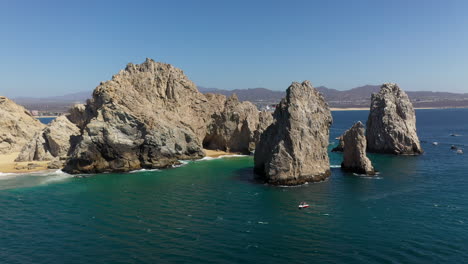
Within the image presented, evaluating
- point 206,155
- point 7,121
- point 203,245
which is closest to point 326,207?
point 203,245

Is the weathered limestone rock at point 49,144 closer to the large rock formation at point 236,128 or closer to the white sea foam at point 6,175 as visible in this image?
the white sea foam at point 6,175

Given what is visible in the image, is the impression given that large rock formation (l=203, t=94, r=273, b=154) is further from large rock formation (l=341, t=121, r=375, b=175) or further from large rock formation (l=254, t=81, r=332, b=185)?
large rock formation (l=341, t=121, r=375, b=175)

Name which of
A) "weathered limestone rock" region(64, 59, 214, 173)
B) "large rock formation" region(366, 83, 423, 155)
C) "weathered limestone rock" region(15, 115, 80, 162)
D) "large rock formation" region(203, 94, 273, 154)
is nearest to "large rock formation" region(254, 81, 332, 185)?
"weathered limestone rock" region(64, 59, 214, 173)

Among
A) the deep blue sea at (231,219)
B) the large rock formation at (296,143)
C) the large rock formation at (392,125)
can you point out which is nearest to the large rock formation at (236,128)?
the large rock formation at (296,143)

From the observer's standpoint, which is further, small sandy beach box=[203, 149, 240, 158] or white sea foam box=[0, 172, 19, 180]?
small sandy beach box=[203, 149, 240, 158]

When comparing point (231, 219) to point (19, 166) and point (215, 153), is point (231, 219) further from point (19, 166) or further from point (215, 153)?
point (19, 166)

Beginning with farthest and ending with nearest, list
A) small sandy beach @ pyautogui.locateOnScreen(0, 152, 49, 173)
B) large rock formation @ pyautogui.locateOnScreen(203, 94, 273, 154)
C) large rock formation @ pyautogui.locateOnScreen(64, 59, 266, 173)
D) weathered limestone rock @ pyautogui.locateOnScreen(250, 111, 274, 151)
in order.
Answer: large rock formation @ pyautogui.locateOnScreen(203, 94, 273, 154)
weathered limestone rock @ pyautogui.locateOnScreen(250, 111, 274, 151)
small sandy beach @ pyautogui.locateOnScreen(0, 152, 49, 173)
large rock formation @ pyautogui.locateOnScreen(64, 59, 266, 173)
